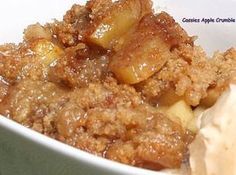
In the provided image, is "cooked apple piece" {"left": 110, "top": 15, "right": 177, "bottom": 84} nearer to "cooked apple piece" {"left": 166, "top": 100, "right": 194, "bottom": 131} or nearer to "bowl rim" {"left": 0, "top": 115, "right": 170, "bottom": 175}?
"cooked apple piece" {"left": 166, "top": 100, "right": 194, "bottom": 131}

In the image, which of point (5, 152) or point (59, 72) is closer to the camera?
point (5, 152)

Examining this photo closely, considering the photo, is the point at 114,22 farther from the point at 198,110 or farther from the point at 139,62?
the point at 198,110

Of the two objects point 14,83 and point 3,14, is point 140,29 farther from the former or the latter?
point 3,14

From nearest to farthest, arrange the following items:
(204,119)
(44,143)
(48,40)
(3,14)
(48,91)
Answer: (44,143), (204,119), (48,91), (48,40), (3,14)

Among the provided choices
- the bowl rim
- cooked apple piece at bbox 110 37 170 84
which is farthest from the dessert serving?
the bowl rim

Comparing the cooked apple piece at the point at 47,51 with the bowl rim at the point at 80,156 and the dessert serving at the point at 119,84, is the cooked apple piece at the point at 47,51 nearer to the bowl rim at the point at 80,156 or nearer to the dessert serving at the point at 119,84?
the dessert serving at the point at 119,84

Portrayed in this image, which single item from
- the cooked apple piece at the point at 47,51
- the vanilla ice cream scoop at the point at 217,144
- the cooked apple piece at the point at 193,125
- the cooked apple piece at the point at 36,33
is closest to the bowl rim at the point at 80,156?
the vanilla ice cream scoop at the point at 217,144

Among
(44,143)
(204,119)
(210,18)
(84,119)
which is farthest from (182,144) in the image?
(210,18)
